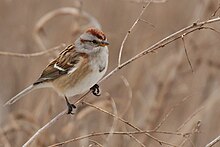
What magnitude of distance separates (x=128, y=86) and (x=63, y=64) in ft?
1.51

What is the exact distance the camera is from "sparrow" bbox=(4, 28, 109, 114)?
9.67ft

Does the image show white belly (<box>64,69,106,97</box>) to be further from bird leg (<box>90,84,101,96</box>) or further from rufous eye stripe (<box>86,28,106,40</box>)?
rufous eye stripe (<box>86,28,106,40</box>)

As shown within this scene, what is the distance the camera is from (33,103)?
4.45 m

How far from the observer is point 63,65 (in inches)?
124

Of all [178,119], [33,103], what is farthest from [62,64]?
[178,119]

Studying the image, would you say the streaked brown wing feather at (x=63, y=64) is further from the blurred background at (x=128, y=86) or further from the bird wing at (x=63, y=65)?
the blurred background at (x=128, y=86)

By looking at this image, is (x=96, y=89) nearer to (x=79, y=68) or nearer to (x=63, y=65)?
(x=79, y=68)

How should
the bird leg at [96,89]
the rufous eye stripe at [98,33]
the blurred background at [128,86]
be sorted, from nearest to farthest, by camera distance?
1. the rufous eye stripe at [98,33]
2. the bird leg at [96,89]
3. the blurred background at [128,86]

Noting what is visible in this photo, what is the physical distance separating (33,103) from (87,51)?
1.52 meters

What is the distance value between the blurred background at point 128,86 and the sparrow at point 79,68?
161mm

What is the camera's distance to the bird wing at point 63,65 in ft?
10.2

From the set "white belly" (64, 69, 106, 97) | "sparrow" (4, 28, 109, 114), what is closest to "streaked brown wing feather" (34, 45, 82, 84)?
"sparrow" (4, 28, 109, 114)

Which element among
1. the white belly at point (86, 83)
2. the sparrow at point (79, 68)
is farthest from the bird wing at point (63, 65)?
the white belly at point (86, 83)

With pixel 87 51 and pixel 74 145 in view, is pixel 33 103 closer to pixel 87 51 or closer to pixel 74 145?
pixel 74 145
